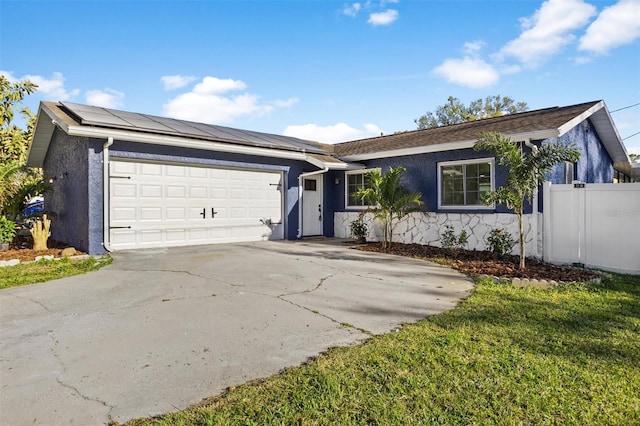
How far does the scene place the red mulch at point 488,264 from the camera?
7.15m

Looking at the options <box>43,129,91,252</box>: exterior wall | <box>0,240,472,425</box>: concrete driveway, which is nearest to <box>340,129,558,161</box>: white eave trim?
<box>0,240,472,425</box>: concrete driveway

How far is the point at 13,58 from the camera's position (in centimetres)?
1467

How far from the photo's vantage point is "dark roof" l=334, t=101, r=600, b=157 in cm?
922

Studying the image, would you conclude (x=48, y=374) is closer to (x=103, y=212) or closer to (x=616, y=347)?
(x=616, y=347)

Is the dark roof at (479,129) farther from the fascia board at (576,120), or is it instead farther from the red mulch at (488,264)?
the red mulch at (488,264)

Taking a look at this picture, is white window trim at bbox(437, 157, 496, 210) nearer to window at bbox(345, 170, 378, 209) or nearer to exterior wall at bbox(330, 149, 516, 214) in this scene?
exterior wall at bbox(330, 149, 516, 214)

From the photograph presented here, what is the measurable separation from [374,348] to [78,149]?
30.8 feet

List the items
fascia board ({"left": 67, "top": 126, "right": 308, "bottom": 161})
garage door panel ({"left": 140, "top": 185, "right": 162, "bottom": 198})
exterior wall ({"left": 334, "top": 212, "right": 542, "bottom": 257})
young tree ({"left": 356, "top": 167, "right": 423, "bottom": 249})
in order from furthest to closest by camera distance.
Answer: young tree ({"left": 356, "top": 167, "right": 423, "bottom": 249}) → garage door panel ({"left": 140, "top": 185, "right": 162, "bottom": 198}) → exterior wall ({"left": 334, "top": 212, "right": 542, "bottom": 257}) → fascia board ({"left": 67, "top": 126, "right": 308, "bottom": 161})

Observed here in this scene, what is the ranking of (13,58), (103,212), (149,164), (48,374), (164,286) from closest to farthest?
1. (48,374)
2. (164,286)
3. (103,212)
4. (149,164)
5. (13,58)

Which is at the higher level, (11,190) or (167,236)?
(11,190)

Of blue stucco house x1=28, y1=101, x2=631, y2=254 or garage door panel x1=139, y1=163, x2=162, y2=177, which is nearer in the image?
blue stucco house x1=28, y1=101, x2=631, y2=254

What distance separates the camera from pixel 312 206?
13664mm

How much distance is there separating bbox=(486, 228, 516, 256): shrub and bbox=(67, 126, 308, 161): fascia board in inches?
250

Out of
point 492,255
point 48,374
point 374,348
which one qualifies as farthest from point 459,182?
point 48,374
